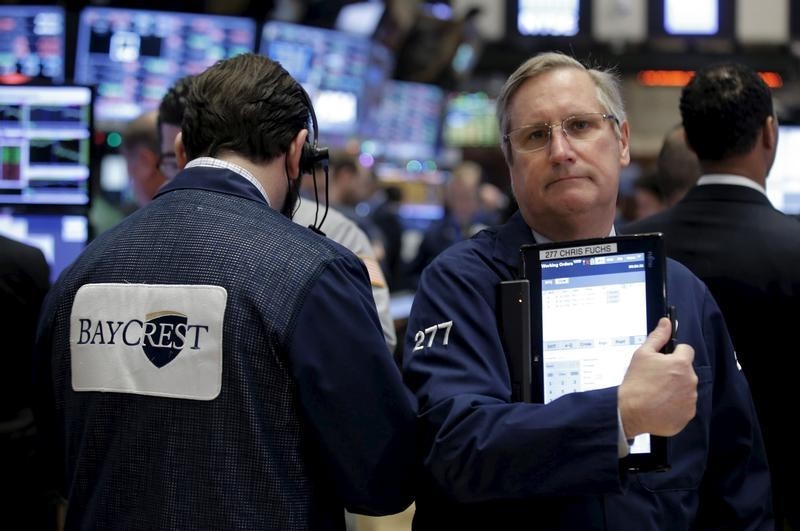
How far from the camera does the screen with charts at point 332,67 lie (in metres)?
7.24

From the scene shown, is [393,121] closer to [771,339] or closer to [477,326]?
[771,339]

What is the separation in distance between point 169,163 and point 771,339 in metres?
1.70

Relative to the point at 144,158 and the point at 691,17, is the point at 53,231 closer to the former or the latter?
the point at 144,158

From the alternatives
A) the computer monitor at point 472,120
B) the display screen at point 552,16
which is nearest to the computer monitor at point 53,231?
the display screen at point 552,16

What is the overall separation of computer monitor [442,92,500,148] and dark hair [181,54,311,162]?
1223 cm

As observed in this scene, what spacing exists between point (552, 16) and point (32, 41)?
439cm

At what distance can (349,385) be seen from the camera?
1.80 m

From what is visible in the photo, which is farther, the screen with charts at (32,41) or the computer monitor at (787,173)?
the screen with charts at (32,41)

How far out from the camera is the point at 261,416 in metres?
1.79

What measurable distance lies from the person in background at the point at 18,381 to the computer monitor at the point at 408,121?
6.81 meters

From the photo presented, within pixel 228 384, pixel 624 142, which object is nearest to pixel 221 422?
pixel 228 384

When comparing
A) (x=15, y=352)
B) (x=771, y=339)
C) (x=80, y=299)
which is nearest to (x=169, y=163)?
(x=15, y=352)

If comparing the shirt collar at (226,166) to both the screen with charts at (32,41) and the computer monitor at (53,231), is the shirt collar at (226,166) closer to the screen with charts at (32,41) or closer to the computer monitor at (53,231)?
the computer monitor at (53,231)

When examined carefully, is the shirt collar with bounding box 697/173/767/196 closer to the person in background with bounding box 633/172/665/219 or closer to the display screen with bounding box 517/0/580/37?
the person in background with bounding box 633/172/665/219
